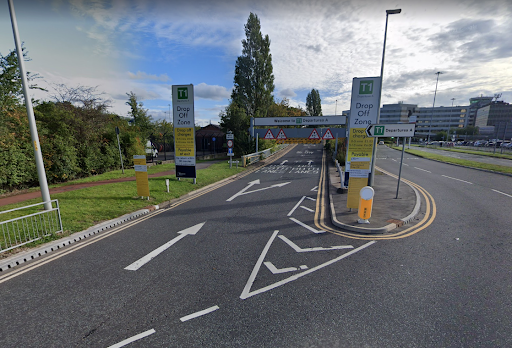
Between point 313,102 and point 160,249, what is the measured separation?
77.6 meters

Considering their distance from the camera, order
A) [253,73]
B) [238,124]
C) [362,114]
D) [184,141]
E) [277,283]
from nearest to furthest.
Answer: [277,283] < [362,114] < [184,141] < [238,124] < [253,73]

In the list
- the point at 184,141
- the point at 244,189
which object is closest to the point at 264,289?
the point at 244,189

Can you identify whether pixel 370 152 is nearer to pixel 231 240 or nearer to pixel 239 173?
pixel 231 240

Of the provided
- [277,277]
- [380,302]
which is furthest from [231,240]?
[380,302]

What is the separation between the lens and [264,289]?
4355 millimetres

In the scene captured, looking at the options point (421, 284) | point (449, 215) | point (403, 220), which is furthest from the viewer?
point (449, 215)

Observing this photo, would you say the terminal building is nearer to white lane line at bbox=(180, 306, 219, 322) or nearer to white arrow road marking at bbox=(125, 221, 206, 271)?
white arrow road marking at bbox=(125, 221, 206, 271)

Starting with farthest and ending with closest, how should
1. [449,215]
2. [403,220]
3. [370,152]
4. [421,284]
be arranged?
[370,152] → [449,215] → [403,220] → [421,284]

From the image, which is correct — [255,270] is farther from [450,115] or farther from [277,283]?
[450,115]

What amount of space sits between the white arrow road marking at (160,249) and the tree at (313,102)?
74.0 meters

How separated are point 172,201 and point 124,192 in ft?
8.76

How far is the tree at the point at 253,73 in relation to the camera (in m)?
35.6

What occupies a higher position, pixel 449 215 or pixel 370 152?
pixel 370 152

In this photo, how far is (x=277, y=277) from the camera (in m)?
4.75
